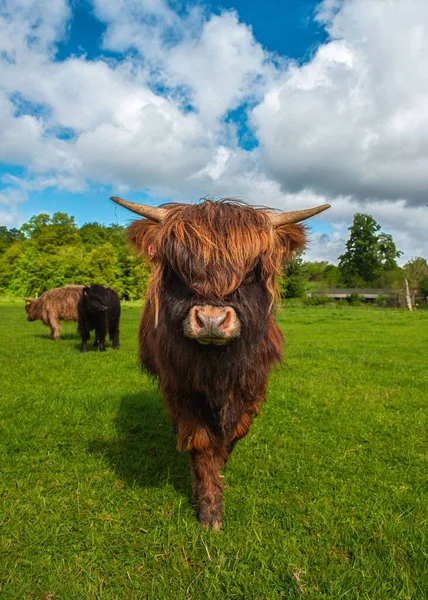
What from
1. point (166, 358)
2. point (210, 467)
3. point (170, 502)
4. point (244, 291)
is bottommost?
point (170, 502)

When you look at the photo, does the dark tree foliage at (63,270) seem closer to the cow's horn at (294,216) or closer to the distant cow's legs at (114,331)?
the distant cow's legs at (114,331)

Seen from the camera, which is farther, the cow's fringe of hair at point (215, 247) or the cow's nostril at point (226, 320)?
the cow's fringe of hair at point (215, 247)

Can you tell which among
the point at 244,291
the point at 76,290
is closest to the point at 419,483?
the point at 244,291

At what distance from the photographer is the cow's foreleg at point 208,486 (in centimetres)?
324

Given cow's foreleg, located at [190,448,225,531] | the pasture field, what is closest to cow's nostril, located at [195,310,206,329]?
cow's foreleg, located at [190,448,225,531]

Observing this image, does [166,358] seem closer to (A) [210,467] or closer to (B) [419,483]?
(A) [210,467]

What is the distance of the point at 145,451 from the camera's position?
4680 millimetres

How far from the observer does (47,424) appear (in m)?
5.41

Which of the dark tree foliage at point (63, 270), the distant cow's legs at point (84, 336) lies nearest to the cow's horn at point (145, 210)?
the distant cow's legs at point (84, 336)

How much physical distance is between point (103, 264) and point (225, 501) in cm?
5650

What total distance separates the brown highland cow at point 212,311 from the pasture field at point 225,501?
1.67ft

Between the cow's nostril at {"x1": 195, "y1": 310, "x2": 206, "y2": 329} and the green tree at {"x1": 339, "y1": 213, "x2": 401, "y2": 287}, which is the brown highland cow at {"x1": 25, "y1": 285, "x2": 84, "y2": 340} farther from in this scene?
the green tree at {"x1": 339, "y1": 213, "x2": 401, "y2": 287}

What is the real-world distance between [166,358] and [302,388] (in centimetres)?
491

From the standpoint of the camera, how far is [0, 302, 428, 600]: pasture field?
2.59 m
